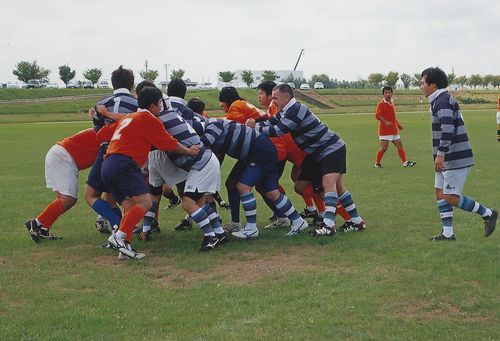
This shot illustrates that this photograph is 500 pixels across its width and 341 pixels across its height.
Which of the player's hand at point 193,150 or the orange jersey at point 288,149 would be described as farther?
the orange jersey at point 288,149

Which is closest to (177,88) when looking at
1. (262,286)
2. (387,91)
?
(262,286)

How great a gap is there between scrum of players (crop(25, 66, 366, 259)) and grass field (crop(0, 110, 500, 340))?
0.38 m

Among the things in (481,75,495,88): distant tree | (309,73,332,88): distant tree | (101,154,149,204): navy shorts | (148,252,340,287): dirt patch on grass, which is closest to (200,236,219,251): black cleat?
(148,252,340,287): dirt patch on grass

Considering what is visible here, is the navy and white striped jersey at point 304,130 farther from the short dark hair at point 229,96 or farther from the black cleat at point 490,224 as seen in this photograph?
the black cleat at point 490,224

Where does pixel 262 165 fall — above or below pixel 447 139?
below

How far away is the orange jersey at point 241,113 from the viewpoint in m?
8.67

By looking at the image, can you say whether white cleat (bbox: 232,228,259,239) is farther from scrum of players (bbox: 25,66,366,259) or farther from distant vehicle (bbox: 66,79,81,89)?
distant vehicle (bbox: 66,79,81,89)

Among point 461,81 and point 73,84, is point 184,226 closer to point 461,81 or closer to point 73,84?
point 73,84

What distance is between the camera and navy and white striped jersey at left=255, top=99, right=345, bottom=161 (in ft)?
26.4

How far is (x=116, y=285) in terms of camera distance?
6.15 meters

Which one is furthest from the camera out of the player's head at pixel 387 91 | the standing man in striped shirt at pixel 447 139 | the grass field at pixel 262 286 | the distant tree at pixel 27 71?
the distant tree at pixel 27 71

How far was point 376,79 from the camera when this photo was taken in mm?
128250

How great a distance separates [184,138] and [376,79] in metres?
125

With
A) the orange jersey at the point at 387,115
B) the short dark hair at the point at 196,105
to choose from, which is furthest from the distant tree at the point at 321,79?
the short dark hair at the point at 196,105
